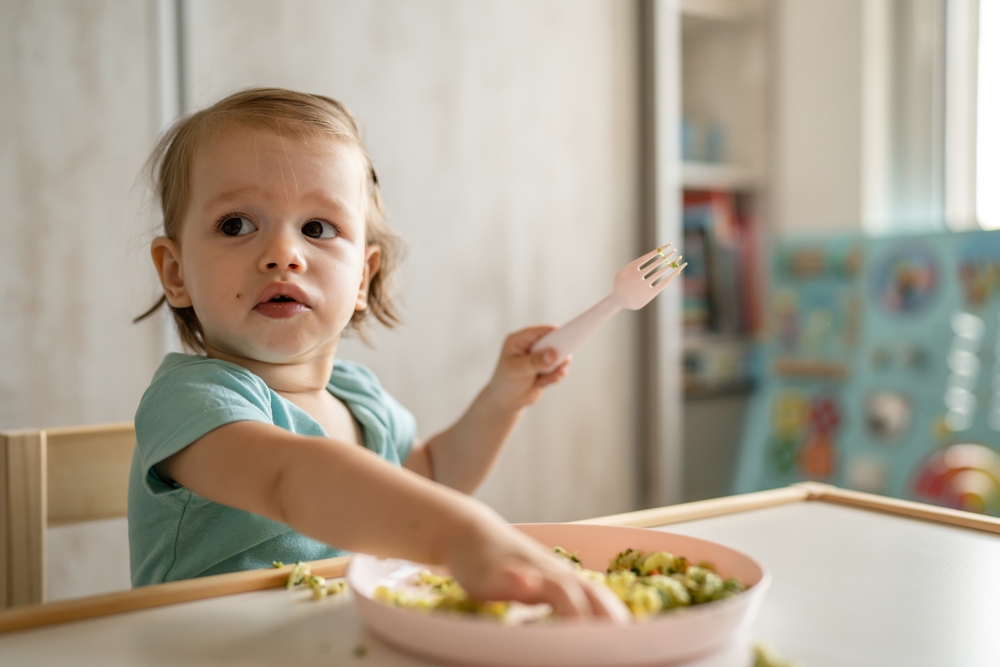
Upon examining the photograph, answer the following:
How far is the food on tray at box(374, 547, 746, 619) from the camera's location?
400 mm

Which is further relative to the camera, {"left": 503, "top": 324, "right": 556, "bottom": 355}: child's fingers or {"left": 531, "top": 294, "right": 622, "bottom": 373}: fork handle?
{"left": 503, "top": 324, "right": 556, "bottom": 355}: child's fingers

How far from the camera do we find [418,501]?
0.42 meters

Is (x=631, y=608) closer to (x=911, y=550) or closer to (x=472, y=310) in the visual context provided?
(x=911, y=550)

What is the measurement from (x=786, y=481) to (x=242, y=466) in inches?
67.5

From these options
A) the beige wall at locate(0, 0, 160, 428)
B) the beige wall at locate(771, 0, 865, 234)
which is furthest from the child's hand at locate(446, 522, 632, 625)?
the beige wall at locate(771, 0, 865, 234)

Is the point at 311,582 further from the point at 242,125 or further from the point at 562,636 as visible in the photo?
the point at 242,125

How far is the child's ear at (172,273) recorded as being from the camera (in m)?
0.79

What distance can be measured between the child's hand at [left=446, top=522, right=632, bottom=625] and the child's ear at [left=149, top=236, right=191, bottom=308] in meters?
0.51

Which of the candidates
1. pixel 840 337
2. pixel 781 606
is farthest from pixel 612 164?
pixel 781 606

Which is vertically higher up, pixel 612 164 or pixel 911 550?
pixel 612 164

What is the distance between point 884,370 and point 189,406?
1.61 metres

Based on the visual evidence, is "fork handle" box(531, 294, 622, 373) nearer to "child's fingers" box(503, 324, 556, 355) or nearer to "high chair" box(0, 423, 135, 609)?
"child's fingers" box(503, 324, 556, 355)

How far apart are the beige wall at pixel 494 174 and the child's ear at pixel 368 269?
628 millimetres

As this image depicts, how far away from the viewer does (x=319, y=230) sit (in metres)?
0.76
